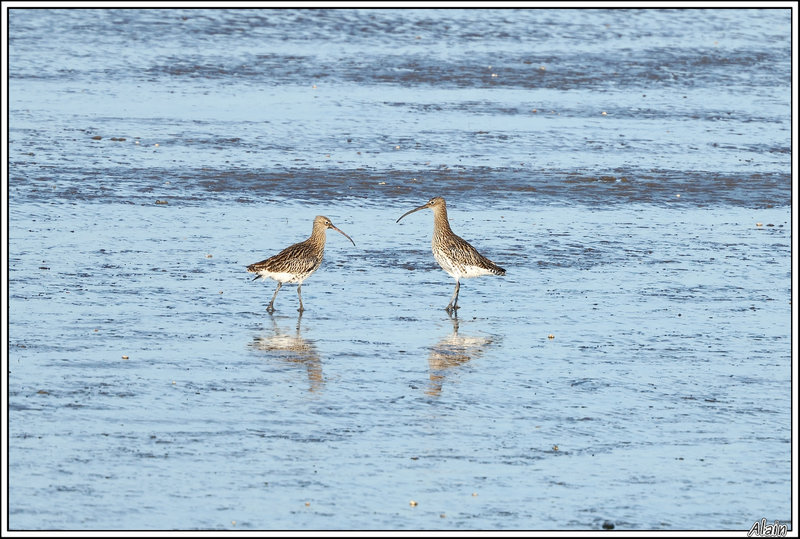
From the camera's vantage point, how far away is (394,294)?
13.0 metres

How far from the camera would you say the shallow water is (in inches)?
330

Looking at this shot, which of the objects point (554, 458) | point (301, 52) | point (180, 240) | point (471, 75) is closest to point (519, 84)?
point (471, 75)

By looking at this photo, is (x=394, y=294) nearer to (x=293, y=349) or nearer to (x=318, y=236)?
(x=318, y=236)

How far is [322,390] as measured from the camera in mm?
10086

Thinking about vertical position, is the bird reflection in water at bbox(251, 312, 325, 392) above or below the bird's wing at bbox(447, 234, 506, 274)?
below

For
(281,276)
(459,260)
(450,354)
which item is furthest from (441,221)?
(450,354)

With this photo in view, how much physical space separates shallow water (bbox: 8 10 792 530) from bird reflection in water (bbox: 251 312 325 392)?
32 mm

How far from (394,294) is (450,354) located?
Answer: 6.23 feet

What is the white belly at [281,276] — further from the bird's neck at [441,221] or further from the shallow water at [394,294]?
the bird's neck at [441,221]

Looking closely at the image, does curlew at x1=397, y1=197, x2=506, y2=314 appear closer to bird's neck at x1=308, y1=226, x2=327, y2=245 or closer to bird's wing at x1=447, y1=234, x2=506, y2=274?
bird's wing at x1=447, y1=234, x2=506, y2=274

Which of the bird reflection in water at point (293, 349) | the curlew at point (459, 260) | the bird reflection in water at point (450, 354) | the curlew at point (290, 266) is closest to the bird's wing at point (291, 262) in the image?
the curlew at point (290, 266)

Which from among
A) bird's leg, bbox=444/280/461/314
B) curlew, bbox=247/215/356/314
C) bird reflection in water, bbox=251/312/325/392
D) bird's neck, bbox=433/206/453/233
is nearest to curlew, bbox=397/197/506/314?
bird's leg, bbox=444/280/461/314

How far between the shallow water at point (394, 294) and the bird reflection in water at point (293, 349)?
3cm

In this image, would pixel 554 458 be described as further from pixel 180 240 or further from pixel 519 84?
pixel 519 84
